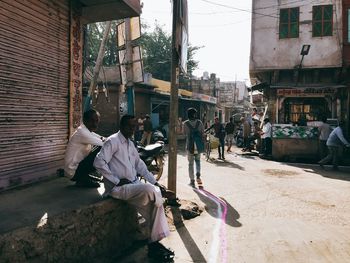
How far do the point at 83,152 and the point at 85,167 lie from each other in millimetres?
251

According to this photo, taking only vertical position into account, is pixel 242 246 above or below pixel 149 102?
below

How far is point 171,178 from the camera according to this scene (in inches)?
233

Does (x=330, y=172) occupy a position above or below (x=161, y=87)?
below

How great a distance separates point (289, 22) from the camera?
17.3m

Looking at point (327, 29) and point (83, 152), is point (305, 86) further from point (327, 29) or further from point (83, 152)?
point (83, 152)

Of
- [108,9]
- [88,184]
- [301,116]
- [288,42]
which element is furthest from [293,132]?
[88,184]

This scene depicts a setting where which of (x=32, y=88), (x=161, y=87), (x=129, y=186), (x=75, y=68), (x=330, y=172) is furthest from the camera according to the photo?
(x=161, y=87)

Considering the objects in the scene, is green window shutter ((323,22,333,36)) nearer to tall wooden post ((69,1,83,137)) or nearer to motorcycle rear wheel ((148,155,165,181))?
motorcycle rear wheel ((148,155,165,181))

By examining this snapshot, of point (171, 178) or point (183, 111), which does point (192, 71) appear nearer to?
point (183, 111)

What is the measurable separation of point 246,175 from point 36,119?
6.59 metres

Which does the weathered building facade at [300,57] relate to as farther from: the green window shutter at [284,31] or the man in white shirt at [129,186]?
the man in white shirt at [129,186]

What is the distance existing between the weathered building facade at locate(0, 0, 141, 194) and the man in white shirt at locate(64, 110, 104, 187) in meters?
0.84

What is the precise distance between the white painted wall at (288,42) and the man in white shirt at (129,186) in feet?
48.2

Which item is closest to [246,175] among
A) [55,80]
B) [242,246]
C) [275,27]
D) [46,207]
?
[242,246]
